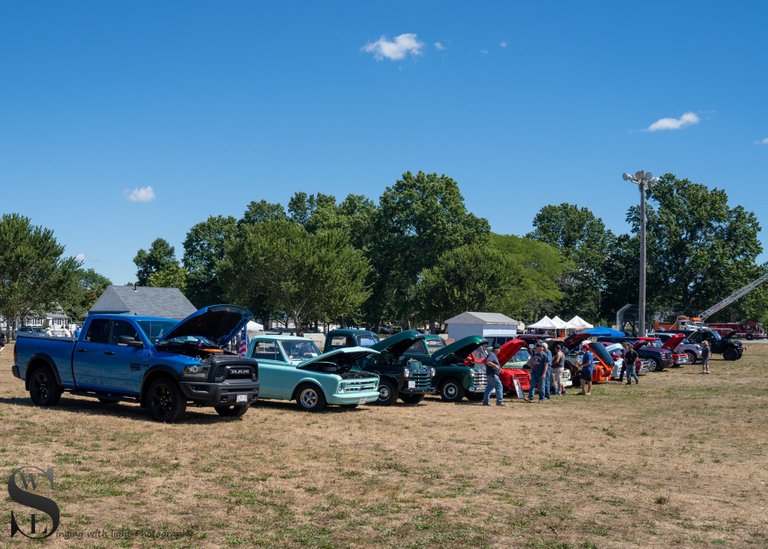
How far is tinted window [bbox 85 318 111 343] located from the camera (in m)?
14.9

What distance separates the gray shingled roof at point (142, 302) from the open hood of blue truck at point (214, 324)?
3944 cm

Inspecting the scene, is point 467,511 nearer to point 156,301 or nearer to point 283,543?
point 283,543

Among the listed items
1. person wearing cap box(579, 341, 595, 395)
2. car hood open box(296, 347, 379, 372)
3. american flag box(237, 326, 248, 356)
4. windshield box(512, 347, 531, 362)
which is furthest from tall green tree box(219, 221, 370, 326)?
car hood open box(296, 347, 379, 372)

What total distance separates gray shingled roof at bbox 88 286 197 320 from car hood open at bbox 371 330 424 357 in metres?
37.5

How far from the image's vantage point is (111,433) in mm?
12367

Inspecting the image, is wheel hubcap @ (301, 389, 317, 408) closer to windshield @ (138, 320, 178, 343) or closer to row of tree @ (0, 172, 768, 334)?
windshield @ (138, 320, 178, 343)

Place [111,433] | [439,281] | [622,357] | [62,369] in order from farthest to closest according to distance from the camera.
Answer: [439,281] < [622,357] < [62,369] < [111,433]

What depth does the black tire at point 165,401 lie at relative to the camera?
13.8 m

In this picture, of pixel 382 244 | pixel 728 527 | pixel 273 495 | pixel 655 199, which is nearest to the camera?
pixel 728 527

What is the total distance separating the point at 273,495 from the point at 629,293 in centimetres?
Answer: 8728

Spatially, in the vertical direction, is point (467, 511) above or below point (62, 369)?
below

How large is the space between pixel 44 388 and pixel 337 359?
615 cm

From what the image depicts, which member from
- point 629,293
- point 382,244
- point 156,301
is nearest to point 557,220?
point 629,293

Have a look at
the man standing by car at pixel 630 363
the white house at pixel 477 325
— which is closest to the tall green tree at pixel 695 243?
the white house at pixel 477 325
